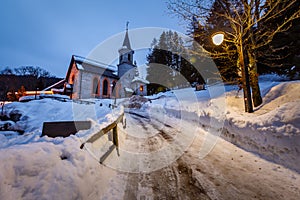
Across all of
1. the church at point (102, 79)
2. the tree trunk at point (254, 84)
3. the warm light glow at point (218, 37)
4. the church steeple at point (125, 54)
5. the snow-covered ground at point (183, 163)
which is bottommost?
the snow-covered ground at point (183, 163)

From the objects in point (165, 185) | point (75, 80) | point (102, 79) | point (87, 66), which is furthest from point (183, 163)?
point (87, 66)

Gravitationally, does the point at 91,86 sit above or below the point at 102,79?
below

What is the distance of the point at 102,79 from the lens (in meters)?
28.4

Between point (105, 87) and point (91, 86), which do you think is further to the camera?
point (105, 87)

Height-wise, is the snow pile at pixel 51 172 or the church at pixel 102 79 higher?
the church at pixel 102 79

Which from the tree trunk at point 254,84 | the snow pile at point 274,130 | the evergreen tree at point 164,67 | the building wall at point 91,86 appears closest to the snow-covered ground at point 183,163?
the snow pile at point 274,130

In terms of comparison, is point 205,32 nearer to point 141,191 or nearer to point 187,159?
point 187,159

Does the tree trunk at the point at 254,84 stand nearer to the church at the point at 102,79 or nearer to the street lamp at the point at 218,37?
the street lamp at the point at 218,37

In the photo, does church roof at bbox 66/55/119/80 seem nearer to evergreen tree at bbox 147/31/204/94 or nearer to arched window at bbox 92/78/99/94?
arched window at bbox 92/78/99/94

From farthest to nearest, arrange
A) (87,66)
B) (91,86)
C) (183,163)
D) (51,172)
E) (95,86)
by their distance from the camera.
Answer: (87,66), (95,86), (91,86), (183,163), (51,172)

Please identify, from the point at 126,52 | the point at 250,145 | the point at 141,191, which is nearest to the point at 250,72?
the point at 250,145

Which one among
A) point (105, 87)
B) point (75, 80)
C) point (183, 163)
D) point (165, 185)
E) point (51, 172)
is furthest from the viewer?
point (105, 87)

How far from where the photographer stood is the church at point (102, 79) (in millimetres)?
25297

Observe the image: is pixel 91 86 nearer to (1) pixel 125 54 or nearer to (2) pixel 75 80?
(2) pixel 75 80
